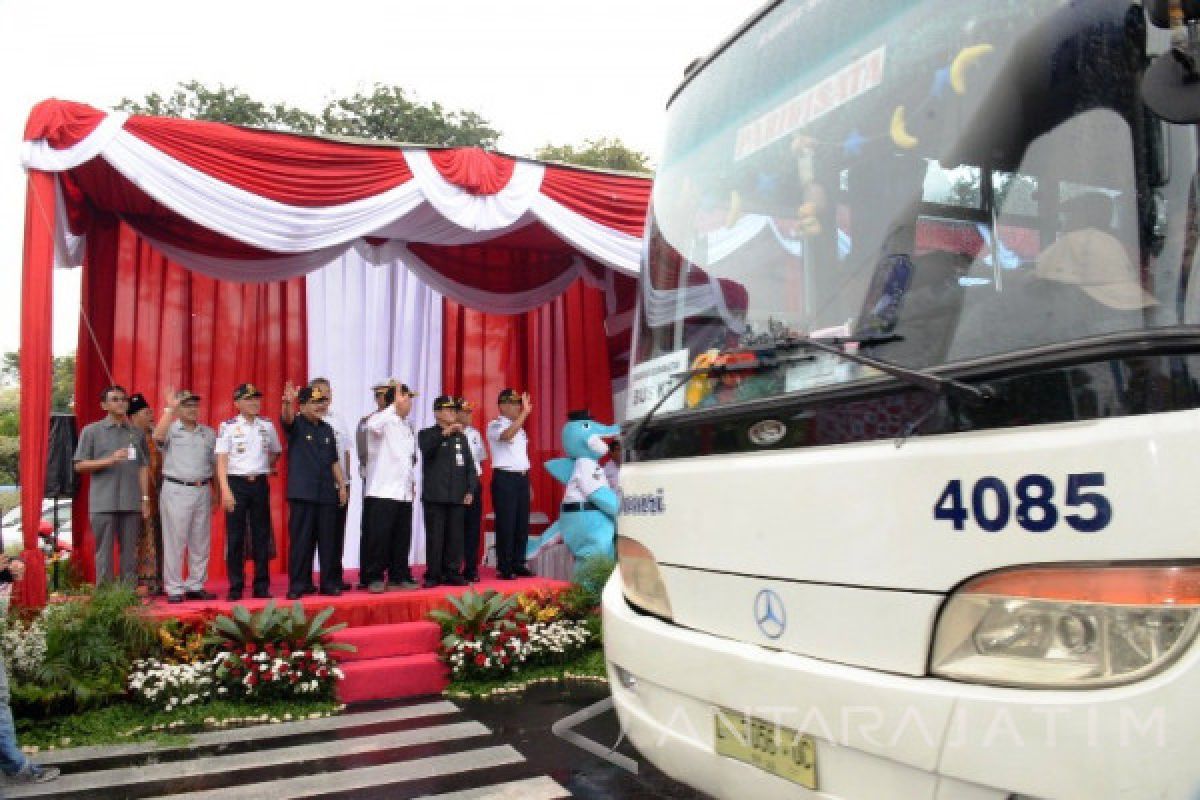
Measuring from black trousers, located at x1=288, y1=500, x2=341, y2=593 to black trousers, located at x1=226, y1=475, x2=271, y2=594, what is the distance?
23 centimetres

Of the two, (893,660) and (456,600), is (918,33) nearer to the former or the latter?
(893,660)

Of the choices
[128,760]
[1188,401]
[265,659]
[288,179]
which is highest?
[288,179]

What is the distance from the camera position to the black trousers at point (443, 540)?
7.32 metres

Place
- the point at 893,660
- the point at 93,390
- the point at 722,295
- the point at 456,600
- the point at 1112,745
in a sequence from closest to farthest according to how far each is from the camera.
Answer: the point at 1112,745
the point at 893,660
the point at 722,295
the point at 456,600
the point at 93,390

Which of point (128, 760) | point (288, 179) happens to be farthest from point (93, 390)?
point (128, 760)

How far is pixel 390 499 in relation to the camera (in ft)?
23.9

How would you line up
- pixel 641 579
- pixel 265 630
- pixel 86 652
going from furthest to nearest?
pixel 265 630
pixel 86 652
pixel 641 579

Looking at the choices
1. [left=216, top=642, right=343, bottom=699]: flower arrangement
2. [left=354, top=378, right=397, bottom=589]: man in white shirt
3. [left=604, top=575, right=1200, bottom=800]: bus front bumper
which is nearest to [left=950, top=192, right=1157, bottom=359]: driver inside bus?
[left=604, top=575, right=1200, bottom=800]: bus front bumper

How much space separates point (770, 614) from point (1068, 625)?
0.75m

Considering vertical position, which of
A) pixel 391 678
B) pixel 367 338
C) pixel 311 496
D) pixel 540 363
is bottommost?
pixel 391 678

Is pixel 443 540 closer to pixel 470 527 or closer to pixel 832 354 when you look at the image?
pixel 470 527

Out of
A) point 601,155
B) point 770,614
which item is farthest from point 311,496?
point 601,155

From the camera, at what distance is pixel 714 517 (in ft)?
8.18

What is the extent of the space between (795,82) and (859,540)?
1.42m
